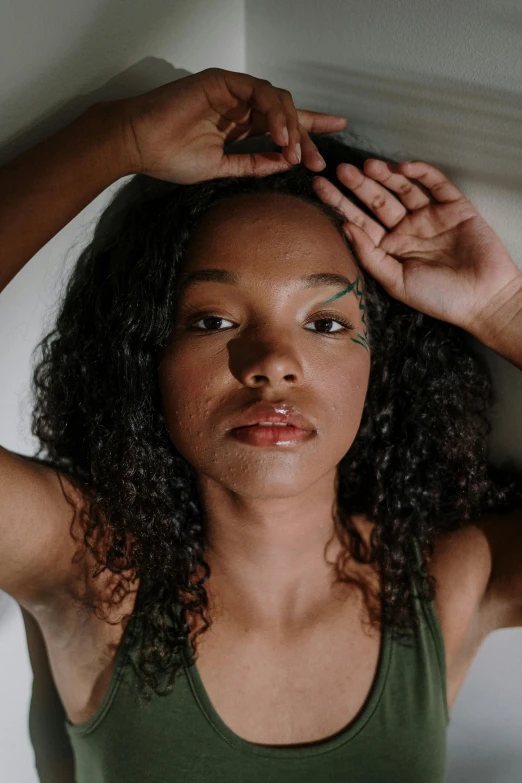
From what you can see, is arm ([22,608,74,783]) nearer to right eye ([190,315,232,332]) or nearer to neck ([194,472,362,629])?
neck ([194,472,362,629])

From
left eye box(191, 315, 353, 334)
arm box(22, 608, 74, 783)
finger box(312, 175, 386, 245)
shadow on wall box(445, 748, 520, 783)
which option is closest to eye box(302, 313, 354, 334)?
left eye box(191, 315, 353, 334)

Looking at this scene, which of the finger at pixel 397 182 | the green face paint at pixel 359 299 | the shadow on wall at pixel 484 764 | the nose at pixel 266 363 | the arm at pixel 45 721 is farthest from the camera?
the shadow on wall at pixel 484 764

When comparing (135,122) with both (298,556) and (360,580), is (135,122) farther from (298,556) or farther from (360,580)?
(360,580)

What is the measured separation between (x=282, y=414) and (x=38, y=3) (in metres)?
0.76

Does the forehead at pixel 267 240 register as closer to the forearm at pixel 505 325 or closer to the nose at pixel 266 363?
the nose at pixel 266 363

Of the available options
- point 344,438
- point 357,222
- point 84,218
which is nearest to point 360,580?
point 344,438

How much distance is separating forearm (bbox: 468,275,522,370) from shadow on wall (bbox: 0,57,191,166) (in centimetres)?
73

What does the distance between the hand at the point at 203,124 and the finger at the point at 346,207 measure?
2.3 inches

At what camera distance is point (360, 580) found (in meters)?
1.55

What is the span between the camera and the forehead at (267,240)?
4.21 ft

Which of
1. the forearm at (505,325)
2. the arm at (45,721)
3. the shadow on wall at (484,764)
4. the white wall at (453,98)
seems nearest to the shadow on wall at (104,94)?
the white wall at (453,98)

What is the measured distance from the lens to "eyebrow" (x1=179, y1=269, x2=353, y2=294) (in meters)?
1.29

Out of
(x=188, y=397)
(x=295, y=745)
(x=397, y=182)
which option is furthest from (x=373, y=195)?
(x=295, y=745)

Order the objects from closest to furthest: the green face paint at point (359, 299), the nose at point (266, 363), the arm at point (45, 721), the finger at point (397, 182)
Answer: the nose at point (266, 363) < the green face paint at point (359, 299) < the finger at point (397, 182) < the arm at point (45, 721)
